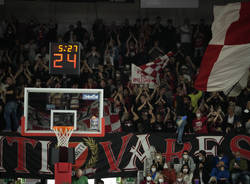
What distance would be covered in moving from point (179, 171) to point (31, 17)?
42.2 feet

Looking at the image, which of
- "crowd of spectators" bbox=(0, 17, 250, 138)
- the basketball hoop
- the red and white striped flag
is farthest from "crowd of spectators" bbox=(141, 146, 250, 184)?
the red and white striped flag

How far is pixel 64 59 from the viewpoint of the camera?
13.7m

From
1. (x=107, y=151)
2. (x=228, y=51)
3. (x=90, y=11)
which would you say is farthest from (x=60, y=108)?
(x=90, y=11)

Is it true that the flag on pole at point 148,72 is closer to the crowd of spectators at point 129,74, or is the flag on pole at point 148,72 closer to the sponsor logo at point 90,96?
the crowd of spectators at point 129,74

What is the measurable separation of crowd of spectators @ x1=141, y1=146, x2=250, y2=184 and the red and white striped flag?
11.4ft

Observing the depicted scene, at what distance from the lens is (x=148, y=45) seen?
22.0 metres

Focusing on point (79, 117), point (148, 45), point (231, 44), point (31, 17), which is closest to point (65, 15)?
point (31, 17)

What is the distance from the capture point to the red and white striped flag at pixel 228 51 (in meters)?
12.2

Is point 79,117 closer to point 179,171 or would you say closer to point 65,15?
point 179,171

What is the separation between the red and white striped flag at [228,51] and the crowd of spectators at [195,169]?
3.48 meters

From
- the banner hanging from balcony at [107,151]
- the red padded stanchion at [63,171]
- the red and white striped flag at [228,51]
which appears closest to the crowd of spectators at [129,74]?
the banner hanging from balcony at [107,151]

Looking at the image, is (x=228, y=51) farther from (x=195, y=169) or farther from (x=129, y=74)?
(x=129, y=74)

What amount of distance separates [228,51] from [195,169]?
491 centimetres

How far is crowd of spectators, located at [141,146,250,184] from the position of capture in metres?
15.3
